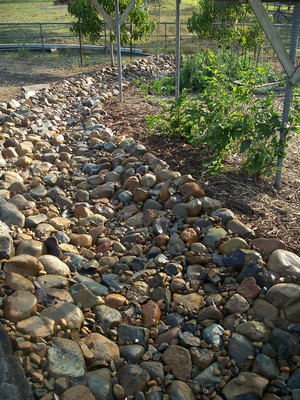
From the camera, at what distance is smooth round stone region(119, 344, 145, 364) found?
10.3 feet

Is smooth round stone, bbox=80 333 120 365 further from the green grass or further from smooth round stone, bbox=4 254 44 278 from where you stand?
the green grass

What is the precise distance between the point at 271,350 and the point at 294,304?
0.39 meters

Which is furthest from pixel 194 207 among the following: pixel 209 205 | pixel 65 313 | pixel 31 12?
pixel 31 12

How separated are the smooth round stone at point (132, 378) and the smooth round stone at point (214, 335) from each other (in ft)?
1.68

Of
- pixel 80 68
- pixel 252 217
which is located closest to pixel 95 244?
pixel 252 217

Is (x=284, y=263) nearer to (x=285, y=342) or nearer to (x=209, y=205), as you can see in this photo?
(x=285, y=342)

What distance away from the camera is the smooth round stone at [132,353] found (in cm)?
315

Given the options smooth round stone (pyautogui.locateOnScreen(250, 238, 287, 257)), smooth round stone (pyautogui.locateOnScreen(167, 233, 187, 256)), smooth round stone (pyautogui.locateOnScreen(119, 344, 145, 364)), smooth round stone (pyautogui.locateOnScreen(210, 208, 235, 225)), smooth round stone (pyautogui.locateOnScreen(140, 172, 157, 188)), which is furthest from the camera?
smooth round stone (pyautogui.locateOnScreen(140, 172, 157, 188))

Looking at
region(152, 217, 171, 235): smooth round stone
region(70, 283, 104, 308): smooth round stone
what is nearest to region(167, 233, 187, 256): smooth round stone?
region(152, 217, 171, 235): smooth round stone

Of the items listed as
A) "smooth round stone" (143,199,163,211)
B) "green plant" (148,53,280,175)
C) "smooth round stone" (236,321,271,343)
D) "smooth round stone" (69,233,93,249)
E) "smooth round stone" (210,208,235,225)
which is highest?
"green plant" (148,53,280,175)

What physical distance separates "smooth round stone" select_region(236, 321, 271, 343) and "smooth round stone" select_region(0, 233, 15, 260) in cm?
177

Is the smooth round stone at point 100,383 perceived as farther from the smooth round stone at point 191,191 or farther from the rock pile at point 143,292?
the smooth round stone at point 191,191

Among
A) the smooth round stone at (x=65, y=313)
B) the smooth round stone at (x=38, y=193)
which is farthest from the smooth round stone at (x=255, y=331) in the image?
the smooth round stone at (x=38, y=193)

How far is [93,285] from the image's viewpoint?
3828 millimetres
